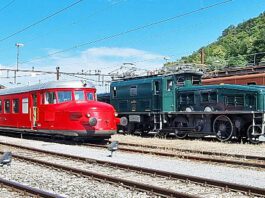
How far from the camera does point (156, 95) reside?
22594 millimetres

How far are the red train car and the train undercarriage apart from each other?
4420mm

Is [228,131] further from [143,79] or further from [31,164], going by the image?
[31,164]

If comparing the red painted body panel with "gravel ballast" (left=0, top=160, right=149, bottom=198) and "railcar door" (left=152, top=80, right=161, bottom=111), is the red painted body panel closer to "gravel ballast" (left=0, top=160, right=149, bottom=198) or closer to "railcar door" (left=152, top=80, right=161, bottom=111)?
"railcar door" (left=152, top=80, right=161, bottom=111)

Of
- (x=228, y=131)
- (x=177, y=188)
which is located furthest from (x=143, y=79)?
(x=177, y=188)

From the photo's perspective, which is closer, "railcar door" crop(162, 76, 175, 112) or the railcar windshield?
the railcar windshield

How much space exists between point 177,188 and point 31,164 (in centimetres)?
537

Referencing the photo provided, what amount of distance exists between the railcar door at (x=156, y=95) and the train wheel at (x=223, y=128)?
376 cm

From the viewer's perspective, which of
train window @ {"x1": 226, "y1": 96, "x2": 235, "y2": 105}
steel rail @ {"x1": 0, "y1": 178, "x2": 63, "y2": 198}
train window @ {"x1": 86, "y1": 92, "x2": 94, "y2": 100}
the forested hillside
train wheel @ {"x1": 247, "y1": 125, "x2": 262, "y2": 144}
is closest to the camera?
steel rail @ {"x1": 0, "y1": 178, "x2": 63, "y2": 198}

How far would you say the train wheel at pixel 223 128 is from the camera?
19.2 m

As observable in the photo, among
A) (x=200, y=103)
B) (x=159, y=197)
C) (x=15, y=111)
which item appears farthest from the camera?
(x=15, y=111)

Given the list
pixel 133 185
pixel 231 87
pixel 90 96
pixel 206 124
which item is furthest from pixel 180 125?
pixel 133 185

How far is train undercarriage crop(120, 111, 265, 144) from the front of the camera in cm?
1831

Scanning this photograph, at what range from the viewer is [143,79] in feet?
77.2

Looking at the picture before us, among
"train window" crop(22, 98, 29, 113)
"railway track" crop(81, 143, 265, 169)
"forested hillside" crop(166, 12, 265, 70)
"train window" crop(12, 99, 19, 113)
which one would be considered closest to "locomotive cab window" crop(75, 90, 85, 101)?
"train window" crop(22, 98, 29, 113)
